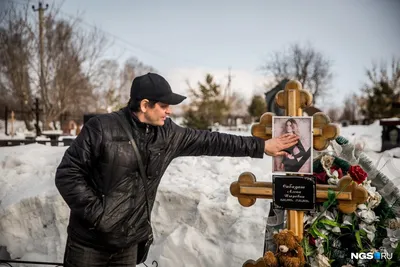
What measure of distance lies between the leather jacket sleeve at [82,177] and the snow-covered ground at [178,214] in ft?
6.68

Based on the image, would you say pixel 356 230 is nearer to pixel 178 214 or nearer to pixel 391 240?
pixel 391 240

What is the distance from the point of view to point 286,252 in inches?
86.8

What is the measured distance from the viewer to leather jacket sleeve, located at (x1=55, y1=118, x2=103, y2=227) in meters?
1.92

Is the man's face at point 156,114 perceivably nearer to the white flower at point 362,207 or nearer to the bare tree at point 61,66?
the white flower at point 362,207

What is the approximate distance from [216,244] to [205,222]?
0.34m

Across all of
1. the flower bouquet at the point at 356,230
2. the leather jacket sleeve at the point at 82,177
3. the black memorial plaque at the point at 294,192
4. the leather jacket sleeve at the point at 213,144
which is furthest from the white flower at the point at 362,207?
the leather jacket sleeve at the point at 82,177

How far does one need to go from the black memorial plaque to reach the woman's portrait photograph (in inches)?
2.2

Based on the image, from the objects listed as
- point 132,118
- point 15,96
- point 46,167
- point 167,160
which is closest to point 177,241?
point 167,160

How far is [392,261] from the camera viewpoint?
2.29 metres

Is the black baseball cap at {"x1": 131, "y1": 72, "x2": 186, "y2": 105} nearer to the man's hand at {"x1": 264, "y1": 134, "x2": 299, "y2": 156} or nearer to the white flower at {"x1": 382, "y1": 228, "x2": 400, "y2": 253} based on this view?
the man's hand at {"x1": 264, "y1": 134, "x2": 299, "y2": 156}

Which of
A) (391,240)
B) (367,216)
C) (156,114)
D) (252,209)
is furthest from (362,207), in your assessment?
(252,209)

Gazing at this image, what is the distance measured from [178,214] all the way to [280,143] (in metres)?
2.62

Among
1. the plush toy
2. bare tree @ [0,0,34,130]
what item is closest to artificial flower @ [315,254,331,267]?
the plush toy

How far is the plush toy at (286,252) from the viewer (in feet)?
7.17
